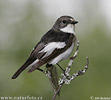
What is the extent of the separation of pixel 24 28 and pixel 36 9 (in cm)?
67

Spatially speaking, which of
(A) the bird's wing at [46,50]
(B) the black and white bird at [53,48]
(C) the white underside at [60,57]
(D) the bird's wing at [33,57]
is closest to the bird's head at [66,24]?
(B) the black and white bird at [53,48]

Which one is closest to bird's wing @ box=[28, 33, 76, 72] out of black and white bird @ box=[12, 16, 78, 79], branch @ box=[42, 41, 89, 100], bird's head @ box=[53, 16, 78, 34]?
black and white bird @ box=[12, 16, 78, 79]

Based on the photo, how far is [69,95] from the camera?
21.7ft

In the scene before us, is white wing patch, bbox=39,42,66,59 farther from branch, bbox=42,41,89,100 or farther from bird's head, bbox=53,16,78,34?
bird's head, bbox=53,16,78,34

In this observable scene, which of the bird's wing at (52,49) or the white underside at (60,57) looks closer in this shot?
the bird's wing at (52,49)

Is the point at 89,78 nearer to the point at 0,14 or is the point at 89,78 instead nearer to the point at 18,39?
the point at 18,39

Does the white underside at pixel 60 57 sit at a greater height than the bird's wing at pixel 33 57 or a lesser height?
lesser

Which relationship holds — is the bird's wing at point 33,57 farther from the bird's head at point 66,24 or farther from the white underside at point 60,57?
the bird's head at point 66,24

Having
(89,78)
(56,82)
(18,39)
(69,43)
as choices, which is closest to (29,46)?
(18,39)

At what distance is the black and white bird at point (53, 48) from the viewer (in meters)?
4.75

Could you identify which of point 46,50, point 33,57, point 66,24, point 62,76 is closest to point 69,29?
point 66,24

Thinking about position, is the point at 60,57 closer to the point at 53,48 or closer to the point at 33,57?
the point at 53,48

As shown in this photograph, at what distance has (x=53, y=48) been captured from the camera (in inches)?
195

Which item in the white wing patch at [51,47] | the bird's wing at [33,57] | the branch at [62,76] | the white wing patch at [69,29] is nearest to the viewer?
the branch at [62,76]
